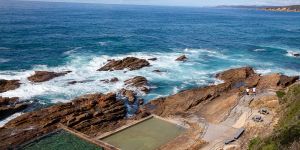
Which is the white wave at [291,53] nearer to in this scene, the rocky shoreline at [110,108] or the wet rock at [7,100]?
the rocky shoreline at [110,108]

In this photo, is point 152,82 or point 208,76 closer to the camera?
point 152,82

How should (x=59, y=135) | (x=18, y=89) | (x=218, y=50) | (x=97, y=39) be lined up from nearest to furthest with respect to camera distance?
(x=59, y=135) → (x=18, y=89) → (x=218, y=50) → (x=97, y=39)

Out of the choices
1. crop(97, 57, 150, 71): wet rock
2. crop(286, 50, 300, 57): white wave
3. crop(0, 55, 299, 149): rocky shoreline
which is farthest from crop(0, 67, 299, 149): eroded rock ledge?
crop(286, 50, 300, 57): white wave

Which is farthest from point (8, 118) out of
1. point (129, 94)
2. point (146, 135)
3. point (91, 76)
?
point (91, 76)

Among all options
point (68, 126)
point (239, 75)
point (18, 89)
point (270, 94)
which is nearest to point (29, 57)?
point (18, 89)

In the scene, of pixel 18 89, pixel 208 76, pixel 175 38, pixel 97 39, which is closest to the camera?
pixel 18 89

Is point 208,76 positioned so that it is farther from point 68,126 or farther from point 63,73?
point 68,126
